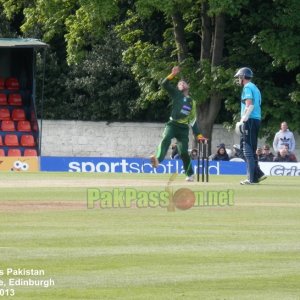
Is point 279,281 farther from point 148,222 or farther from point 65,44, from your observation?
point 65,44

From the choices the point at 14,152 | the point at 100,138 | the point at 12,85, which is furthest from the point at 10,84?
the point at 100,138

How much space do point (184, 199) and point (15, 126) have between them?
21238 millimetres

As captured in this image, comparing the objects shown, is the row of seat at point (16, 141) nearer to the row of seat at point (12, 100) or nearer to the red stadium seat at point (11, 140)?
the red stadium seat at point (11, 140)

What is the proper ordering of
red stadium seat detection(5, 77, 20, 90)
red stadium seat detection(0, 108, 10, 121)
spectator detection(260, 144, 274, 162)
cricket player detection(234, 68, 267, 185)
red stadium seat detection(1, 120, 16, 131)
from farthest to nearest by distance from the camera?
1. red stadium seat detection(5, 77, 20, 90)
2. red stadium seat detection(0, 108, 10, 121)
3. red stadium seat detection(1, 120, 16, 131)
4. spectator detection(260, 144, 274, 162)
5. cricket player detection(234, 68, 267, 185)

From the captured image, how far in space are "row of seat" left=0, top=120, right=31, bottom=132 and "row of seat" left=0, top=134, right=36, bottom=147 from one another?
0.47 metres

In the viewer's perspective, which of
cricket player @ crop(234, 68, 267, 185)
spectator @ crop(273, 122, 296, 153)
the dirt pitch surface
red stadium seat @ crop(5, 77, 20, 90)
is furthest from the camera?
red stadium seat @ crop(5, 77, 20, 90)

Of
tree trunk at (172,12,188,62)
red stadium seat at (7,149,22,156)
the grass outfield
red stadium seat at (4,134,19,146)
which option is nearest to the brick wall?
tree trunk at (172,12,188,62)

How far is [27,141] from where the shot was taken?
37.2 metres

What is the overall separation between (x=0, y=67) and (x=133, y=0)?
17.4 ft

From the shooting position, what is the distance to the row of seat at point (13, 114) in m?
38.5

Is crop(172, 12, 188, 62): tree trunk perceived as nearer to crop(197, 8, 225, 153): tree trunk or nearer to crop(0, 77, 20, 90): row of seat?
crop(197, 8, 225, 153): tree trunk

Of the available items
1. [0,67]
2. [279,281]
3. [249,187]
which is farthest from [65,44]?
[279,281]

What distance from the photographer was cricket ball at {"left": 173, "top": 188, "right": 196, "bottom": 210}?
16.8 meters

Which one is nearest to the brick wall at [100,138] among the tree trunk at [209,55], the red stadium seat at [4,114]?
the tree trunk at [209,55]
